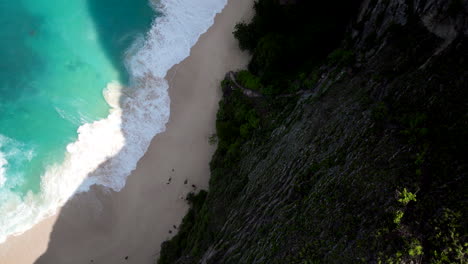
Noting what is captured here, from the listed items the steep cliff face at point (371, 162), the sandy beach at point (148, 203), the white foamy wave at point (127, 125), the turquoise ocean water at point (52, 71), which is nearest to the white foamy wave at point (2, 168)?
the turquoise ocean water at point (52, 71)

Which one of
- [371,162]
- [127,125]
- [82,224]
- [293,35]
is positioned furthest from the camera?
[127,125]

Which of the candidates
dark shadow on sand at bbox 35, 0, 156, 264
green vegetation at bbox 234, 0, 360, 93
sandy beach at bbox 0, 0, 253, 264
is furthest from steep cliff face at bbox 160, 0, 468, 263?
dark shadow on sand at bbox 35, 0, 156, 264

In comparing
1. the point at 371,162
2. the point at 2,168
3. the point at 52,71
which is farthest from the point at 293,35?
the point at 2,168

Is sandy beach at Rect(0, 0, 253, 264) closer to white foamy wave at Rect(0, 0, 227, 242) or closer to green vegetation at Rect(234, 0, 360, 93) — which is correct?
white foamy wave at Rect(0, 0, 227, 242)

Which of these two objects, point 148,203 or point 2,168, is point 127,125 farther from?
point 2,168

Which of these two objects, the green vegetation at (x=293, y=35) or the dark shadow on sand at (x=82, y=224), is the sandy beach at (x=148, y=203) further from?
the green vegetation at (x=293, y=35)
